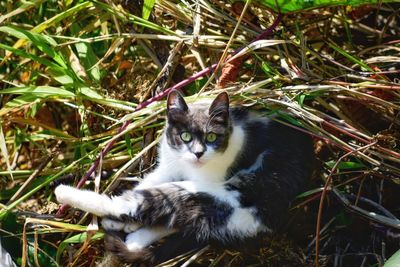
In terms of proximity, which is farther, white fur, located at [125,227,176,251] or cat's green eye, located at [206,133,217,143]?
cat's green eye, located at [206,133,217,143]

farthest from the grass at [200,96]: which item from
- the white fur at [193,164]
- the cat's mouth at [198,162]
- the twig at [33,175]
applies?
the cat's mouth at [198,162]

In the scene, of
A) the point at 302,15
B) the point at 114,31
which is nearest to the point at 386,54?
the point at 302,15

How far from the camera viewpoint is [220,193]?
291 cm

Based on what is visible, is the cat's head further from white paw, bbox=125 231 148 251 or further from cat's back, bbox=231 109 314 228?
white paw, bbox=125 231 148 251

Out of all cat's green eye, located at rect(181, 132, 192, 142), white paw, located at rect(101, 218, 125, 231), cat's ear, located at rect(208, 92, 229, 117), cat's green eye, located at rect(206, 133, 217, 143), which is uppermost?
cat's ear, located at rect(208, 92, 229, 117)

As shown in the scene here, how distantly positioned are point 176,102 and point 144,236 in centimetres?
52

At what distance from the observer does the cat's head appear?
2.99 meters

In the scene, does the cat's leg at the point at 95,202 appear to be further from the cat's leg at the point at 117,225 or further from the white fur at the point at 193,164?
the white fur at the point at 193,164

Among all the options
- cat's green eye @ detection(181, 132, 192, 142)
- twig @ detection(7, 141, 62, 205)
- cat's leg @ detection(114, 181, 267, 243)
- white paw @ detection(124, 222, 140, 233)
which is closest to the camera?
cat's leg @ detection(114, 181, 267, 243)

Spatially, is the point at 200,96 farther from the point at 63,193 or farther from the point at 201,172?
the point at 63,193

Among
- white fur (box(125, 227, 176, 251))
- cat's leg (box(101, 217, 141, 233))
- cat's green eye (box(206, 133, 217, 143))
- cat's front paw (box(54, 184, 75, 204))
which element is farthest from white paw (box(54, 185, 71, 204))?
cat's green eye (box(206, 133, 217, 143))

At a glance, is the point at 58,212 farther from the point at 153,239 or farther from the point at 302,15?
the point at 302,15

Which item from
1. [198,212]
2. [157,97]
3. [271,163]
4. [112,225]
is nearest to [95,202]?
[112,225]

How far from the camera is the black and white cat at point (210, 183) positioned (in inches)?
112
